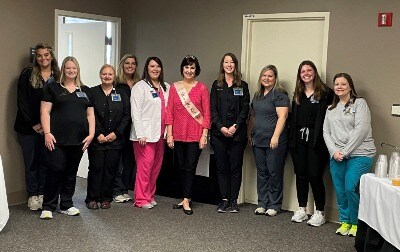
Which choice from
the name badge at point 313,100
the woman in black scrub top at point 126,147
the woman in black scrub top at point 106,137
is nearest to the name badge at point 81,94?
the woman in black scrub top at point 106,137

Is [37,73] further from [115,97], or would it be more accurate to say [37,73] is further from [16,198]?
[16,198]

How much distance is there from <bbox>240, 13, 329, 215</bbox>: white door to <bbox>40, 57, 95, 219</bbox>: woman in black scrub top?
5.51 feet

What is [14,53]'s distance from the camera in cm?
500

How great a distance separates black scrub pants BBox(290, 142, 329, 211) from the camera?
4.73 meters

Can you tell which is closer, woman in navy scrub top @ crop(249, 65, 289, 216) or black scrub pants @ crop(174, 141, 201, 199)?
woman in navy scrub top @ crop(249, 65, 289, 216)

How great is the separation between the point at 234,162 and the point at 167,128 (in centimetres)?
72

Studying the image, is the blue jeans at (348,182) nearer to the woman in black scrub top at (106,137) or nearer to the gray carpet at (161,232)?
the gray carpet at (161,232)

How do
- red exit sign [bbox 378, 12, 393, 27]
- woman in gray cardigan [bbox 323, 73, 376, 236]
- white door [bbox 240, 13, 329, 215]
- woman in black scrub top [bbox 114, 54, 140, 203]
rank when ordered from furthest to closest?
woman in black scrub top [bbox 114, 54, 140, 203] < white door [bbox 240, 13, 329, 215] < red exit sign [bbox 378, 12, 393, 27] < woman in gray cardigan [bbox 323, 73, 376, 236]

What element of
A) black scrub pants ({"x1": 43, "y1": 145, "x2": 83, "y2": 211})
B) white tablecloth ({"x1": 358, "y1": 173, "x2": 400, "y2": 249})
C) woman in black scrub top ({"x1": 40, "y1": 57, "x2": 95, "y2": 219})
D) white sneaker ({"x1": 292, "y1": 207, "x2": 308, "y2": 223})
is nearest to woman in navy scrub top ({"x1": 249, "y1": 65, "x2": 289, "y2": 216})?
white sneaker ({"x1": 292, "y1": 207, "x2": 308, "y2": 223})

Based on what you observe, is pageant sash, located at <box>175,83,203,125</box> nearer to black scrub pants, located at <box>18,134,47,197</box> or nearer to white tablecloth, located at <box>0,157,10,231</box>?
black scrub pants, located at <box>18,134,47,197</box>

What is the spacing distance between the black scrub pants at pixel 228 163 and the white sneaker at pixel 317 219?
0.77 metres

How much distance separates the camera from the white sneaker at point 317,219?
476 centimetres

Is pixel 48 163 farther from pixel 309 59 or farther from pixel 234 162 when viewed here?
pixel 309 59

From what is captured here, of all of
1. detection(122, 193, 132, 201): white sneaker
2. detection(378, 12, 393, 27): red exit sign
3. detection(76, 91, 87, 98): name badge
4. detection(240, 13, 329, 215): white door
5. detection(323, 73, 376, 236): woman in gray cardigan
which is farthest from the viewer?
detection(122, 193, 132, 201): white sneaker
